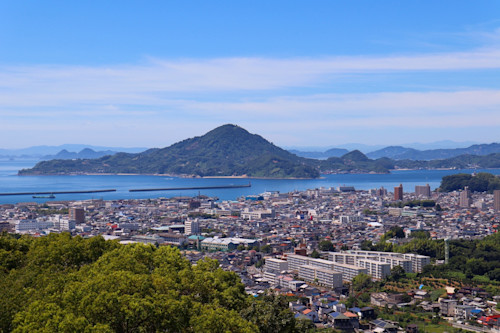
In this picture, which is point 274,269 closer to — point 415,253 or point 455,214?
point 415,253

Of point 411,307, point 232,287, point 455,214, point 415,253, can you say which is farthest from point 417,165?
point 232,287

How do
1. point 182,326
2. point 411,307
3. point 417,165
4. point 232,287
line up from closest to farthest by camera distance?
point 182,326 < point 232,287 < point 411,307 < point 417,165

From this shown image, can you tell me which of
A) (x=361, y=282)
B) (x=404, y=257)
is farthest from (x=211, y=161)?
(x=361, y=282)

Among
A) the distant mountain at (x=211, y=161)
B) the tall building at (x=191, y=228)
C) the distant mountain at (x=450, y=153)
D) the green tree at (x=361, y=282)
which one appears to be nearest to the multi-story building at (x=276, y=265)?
the green tree at (x=361, y=282)

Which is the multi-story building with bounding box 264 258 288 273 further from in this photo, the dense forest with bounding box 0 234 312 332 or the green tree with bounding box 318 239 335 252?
the dense forest with bounding box 0 234 312 332

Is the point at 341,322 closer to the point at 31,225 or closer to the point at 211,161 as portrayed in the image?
the point at 31,225

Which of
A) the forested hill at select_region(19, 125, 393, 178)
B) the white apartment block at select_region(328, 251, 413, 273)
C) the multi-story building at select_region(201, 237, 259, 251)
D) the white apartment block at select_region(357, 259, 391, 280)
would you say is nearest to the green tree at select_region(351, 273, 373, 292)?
the white apartment block at select_region(357, 259, 391, 280)

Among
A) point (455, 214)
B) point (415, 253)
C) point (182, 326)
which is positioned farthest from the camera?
point (455, 214)
